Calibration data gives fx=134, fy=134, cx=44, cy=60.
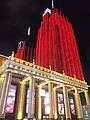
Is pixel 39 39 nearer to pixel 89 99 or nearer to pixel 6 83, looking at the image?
pixel 89 99

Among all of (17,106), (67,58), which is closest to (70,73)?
(67,58)

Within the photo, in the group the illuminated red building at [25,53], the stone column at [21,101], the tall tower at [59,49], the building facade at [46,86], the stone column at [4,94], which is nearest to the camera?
the stone column at [4,94]

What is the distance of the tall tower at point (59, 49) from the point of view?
Result: 4321cm

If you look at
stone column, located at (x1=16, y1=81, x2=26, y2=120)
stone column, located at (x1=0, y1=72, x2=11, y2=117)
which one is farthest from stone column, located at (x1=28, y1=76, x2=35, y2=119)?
stone column, located at (x1=0, y1=72, x2=11, y2=117)

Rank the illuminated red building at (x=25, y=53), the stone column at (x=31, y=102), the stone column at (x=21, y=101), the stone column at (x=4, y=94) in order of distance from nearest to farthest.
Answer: the stone column at (x=4, y=94)
the stone column at (x=31, y=102)
the stone column at (x=21, y=101)
the illuminated red building at (x=25, y=53)

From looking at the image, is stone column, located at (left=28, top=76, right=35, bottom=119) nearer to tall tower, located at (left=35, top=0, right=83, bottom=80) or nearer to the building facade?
the building facade

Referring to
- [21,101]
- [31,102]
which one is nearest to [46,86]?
[21,101]

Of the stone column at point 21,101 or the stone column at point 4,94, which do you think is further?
the stone column at point 21,101

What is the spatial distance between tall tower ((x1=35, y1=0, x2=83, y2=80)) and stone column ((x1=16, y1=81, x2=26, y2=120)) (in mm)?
17165

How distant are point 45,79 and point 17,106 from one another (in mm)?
7286

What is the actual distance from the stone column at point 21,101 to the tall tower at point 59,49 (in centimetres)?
1717

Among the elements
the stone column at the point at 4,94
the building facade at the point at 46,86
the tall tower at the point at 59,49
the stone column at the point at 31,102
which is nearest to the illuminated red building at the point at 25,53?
the tall tower at the point at 59,49

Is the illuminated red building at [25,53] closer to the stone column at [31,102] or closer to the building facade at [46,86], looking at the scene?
the building facade at [46,86]

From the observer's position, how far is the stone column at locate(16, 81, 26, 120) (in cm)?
2361
